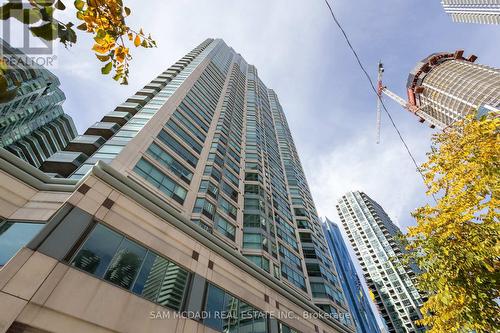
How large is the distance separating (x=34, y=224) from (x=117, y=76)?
9.18 metres

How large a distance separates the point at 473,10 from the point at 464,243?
182035 mm

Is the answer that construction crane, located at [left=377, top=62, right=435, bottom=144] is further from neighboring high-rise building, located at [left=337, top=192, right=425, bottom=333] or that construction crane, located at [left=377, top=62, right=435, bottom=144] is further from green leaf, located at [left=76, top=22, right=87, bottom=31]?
green leaf, located at [left=76, top=22, right=87, bottom=31]

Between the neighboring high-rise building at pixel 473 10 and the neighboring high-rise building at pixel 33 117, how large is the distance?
17073 centimetres

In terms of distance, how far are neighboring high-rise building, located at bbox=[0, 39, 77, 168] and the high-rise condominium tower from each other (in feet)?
415

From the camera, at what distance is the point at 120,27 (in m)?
3.83

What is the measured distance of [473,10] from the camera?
128 m

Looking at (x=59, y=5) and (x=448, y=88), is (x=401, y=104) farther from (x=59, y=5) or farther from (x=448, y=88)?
(x=59, y=5)

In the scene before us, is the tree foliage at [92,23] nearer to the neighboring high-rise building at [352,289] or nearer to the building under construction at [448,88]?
the neighboring high-rise building at [352,289]

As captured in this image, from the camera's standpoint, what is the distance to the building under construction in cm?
10151

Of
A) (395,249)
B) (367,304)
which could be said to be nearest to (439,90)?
(395,249)

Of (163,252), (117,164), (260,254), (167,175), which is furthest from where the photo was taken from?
(260,254)

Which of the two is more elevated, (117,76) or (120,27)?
(120,27)

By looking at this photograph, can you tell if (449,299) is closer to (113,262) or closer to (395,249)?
(113,262)

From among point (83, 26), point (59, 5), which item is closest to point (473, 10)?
point (83, 26)
